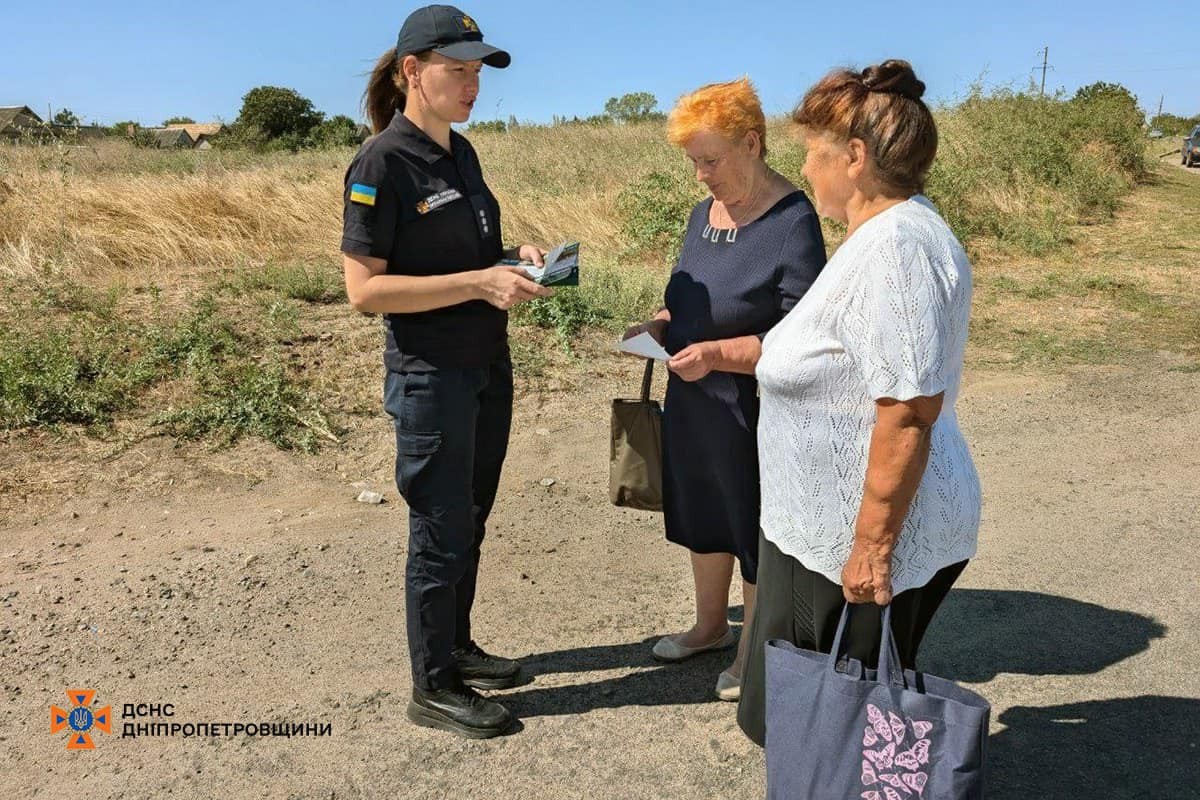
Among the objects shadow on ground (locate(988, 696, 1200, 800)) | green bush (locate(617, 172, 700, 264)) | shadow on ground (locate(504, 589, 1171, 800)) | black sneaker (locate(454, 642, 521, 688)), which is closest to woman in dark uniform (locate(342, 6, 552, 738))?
black sneaker (locate(454, 642, 521, 688))

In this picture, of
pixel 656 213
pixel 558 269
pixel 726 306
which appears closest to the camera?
pixel 558 269

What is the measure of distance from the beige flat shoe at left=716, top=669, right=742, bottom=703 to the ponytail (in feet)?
6.84

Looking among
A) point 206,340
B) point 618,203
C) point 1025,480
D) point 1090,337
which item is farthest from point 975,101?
point 206,340

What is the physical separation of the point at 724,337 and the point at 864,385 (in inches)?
35.0

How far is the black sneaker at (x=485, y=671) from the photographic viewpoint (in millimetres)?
3225

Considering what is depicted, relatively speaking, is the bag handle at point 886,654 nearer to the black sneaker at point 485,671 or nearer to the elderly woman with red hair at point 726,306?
the elderly woman with red hair at point 726,306

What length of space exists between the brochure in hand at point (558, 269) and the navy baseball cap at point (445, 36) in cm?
56

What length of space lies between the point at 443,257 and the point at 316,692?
1.55 m

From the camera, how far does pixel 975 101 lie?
17484 mm

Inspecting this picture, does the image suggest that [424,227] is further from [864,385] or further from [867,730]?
[867,730]

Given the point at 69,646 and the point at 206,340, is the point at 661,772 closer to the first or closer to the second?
the point at 69,646

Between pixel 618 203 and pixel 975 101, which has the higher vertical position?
pixel 975 101

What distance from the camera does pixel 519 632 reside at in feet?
11.9

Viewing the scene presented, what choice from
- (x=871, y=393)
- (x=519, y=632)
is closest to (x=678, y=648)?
(x=519, y=632)
